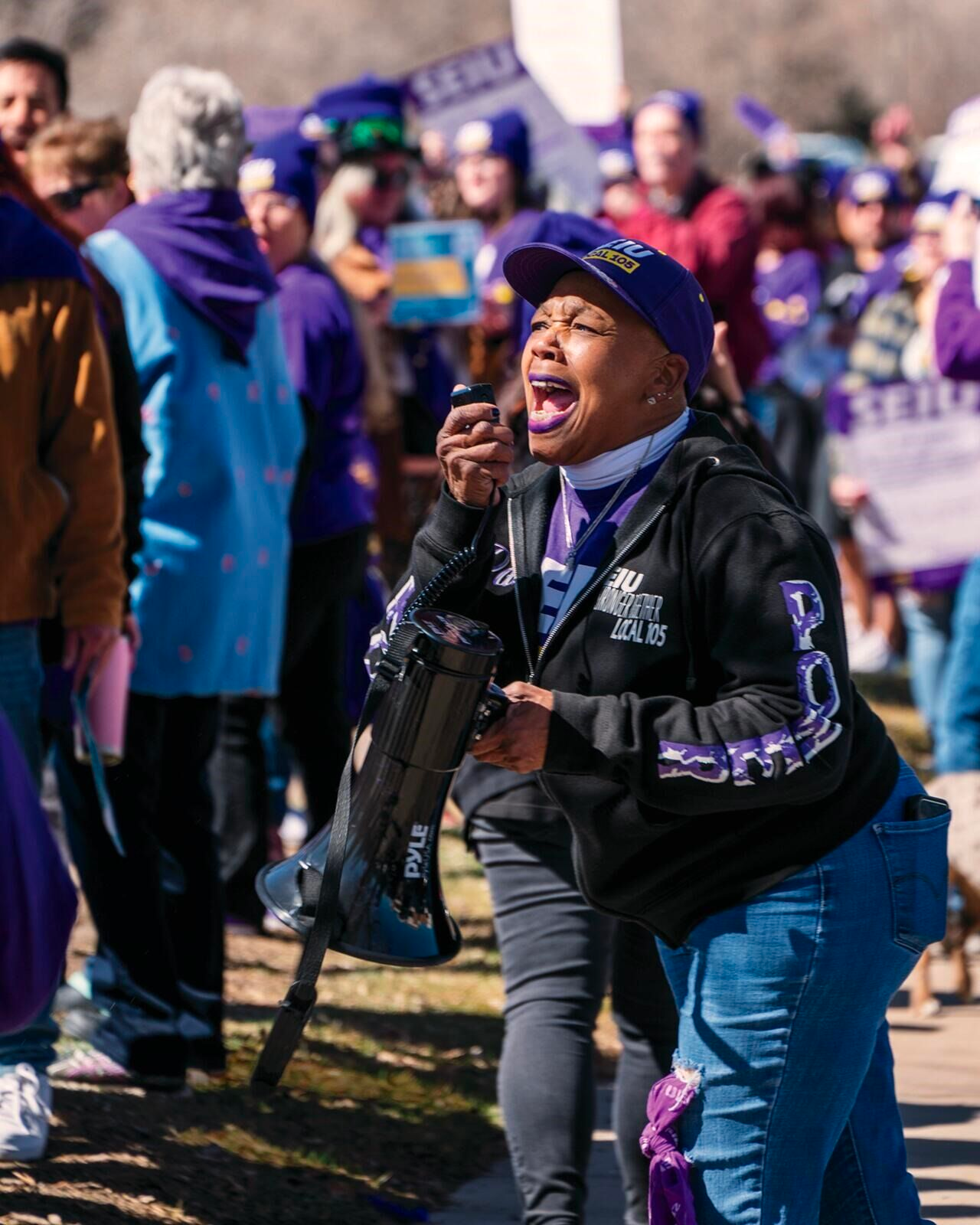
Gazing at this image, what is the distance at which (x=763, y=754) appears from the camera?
111 inches

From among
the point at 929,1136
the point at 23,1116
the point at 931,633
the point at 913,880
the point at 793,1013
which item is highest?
the point at 913,880

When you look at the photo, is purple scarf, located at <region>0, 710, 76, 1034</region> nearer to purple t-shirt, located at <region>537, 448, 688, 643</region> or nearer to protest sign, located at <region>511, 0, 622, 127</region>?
purple t-shirt, located at <region>537, 448, 688, 643</region>

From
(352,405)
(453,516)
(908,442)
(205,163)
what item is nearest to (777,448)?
(908,442)

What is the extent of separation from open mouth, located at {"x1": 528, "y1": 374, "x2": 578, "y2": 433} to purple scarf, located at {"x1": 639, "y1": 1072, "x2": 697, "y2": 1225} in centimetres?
98

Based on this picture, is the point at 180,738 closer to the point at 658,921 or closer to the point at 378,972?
the point at 378,972

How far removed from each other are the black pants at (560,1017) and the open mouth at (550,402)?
1.06 metres

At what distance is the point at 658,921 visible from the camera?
3111 millimetres

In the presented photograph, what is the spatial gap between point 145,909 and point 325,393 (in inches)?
77.3

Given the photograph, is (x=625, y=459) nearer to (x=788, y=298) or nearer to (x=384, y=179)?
(x=384, y=179)

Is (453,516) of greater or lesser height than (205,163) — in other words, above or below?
below

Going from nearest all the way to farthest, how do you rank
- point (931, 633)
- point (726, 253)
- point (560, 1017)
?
point (560, 1017), point (726, 253), point (931, 633)

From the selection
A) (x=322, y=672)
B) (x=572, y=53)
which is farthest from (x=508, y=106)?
(x=322, y=672)

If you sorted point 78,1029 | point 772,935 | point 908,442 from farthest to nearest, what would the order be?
point 908,442 < point 78,1029 < point 772,935

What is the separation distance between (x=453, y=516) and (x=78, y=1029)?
7.68 feet
